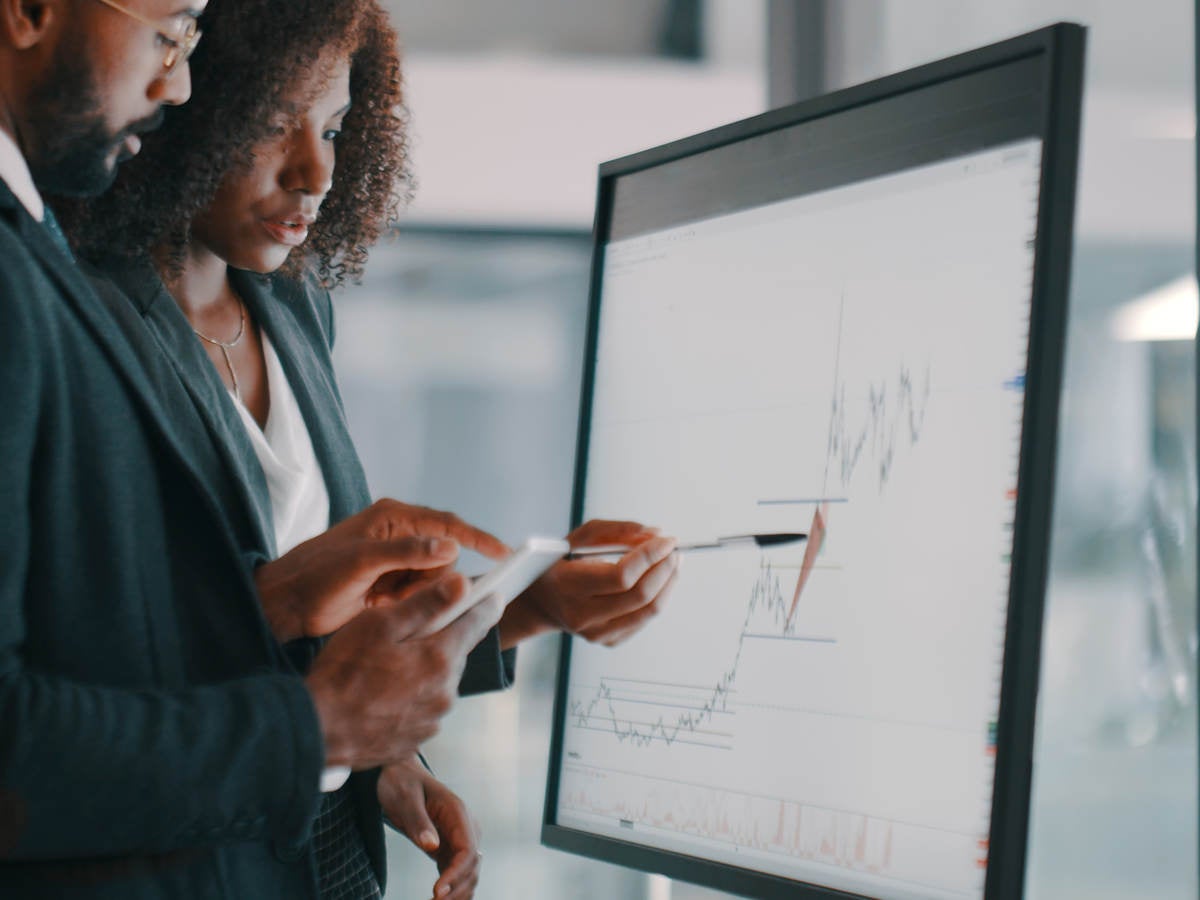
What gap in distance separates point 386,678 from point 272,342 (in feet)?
1.63

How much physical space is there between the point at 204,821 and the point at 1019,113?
0.68 meters

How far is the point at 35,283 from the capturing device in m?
0.80

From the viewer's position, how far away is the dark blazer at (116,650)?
2.44 ft

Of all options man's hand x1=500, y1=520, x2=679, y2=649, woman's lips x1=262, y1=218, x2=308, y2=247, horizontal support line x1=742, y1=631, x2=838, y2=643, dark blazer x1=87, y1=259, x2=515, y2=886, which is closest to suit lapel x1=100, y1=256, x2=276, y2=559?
dark blazer x1=87, y1=259, x2=515, y2=886

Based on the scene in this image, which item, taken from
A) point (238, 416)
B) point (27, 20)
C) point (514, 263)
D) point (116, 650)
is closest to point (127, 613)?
point (116, 650)

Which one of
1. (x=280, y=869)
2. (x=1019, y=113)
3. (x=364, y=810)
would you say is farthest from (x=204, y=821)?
(x=1019, y=113)

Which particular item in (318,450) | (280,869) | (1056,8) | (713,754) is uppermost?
(1056,8)

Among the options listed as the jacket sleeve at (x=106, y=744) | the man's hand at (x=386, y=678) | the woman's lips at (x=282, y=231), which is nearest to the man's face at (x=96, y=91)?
the jacket sleeve at (x=106, y=744)

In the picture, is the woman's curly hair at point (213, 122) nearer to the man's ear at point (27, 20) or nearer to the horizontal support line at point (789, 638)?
the man's ear at point (27, 20)

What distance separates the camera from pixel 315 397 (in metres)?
1.21

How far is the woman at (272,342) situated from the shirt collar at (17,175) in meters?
0.13

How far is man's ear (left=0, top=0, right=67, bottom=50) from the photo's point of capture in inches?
32.8

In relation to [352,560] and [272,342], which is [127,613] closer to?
[352,560]

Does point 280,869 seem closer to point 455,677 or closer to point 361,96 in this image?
point 455,677
